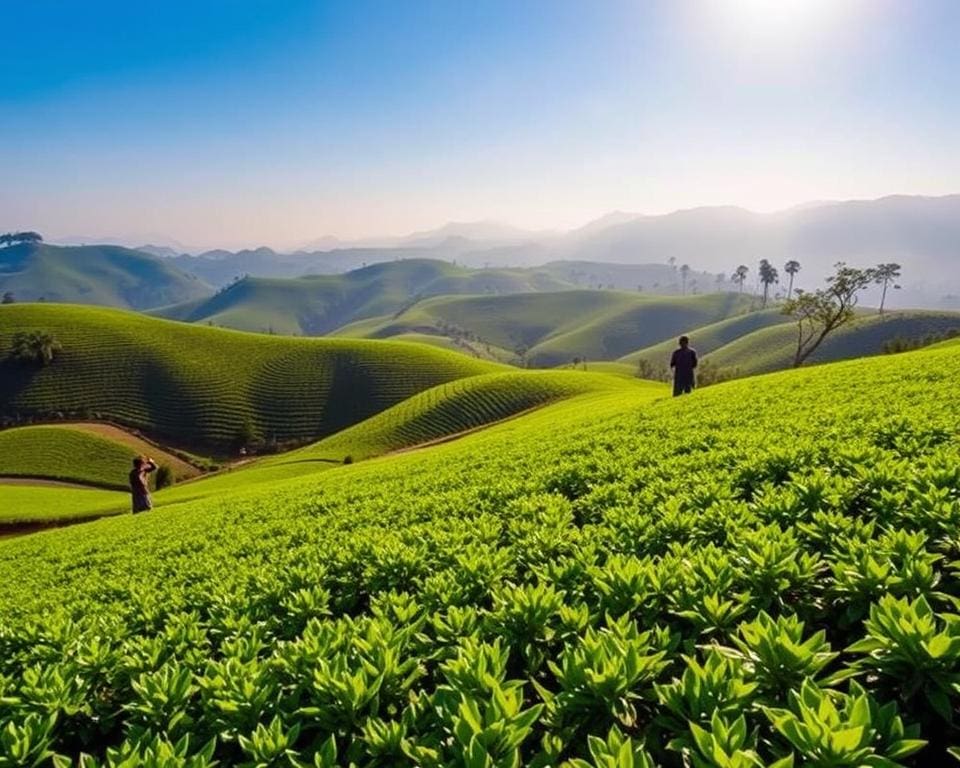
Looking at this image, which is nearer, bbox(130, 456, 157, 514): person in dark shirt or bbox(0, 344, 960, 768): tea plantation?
bbox(0, 344, 960, 768): tea plantation

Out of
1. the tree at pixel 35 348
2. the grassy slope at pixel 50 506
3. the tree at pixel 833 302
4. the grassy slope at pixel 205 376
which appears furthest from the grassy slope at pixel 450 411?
the tree at pixel 35 348

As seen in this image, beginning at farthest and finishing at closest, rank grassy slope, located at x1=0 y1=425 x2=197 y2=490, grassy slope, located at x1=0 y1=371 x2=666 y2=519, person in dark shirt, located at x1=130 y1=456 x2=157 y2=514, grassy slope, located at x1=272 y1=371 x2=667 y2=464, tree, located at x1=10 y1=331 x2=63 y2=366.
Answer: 1. tree, located at x1=10 y1=331 x2=63 y2=366
2. grassy slope, located at x1=0 y1=425 x2=197 y2=490
3. grassy slope, located at x1=272 y1=371 x2=667 y2=464
4. grassy slope, located at x1=0 y1=371 x2=666 y2=519
5. person in dark shirt, located at x1=130 y1=456 x2=157 y2=514

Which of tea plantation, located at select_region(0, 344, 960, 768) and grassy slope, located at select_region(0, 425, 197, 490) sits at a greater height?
tea plantation, located at select_region(0, 344, 960, 768)

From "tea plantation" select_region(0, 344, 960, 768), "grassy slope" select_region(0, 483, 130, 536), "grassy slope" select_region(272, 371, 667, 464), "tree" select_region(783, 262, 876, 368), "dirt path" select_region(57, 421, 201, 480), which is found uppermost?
"tree" select_region(783, 262, 876, 368)

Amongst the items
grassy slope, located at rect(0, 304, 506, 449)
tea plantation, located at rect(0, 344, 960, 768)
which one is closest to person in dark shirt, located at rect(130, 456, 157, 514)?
tea plantation, located at rect(0, 344, 960, 768)

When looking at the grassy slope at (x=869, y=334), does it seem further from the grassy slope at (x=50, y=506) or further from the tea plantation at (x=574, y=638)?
the tea plantation at (x=574, y=638)

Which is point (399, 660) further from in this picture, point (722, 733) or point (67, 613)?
point (67, 613)

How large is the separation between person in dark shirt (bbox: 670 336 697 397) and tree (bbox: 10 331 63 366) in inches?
5216

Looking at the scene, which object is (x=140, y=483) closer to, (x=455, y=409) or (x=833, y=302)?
(x=455, y=409)

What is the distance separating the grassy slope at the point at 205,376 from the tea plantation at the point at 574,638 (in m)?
108

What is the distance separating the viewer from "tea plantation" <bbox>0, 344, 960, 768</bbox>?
11.8ft

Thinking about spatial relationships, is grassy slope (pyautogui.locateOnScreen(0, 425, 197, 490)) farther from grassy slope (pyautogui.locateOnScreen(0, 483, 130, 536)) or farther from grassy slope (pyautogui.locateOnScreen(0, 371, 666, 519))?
grassy slope (pyautogui.locateOnScreen(0, 483, 130, 536))

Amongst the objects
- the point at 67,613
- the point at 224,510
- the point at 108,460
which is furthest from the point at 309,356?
the point at 67,613

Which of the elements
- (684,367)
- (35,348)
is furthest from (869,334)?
(35,348)
